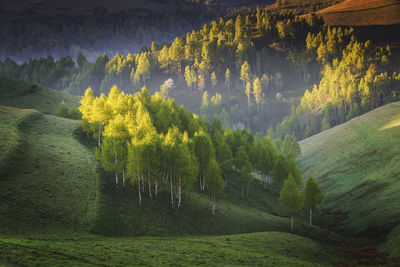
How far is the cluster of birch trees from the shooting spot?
175ft

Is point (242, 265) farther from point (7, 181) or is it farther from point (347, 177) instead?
point (347, 177)

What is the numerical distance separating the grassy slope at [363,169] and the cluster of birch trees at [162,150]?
52.7 feet

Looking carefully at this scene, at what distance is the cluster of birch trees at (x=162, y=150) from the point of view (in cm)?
5325

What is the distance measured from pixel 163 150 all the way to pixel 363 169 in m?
70.3

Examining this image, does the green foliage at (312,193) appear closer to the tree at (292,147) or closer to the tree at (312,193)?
the tree at (312,193)

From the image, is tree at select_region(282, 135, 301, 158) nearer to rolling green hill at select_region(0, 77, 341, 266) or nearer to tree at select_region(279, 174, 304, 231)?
tree at select_region(279, 174, 304, 231)

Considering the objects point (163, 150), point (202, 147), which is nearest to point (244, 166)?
point (202, 147)

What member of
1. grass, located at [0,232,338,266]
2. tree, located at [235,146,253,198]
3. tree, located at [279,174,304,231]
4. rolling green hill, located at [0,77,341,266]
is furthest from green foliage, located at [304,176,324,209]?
grass, located at [0,232,338,266]

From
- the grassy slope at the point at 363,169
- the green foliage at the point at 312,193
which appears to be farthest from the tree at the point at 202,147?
the grassy slope at the point at 363,169

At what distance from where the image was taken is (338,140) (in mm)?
124750

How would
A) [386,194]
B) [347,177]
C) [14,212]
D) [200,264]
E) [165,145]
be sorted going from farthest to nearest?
[347,177]
[386,194]
[165,145]
[14,212]
[200,264]

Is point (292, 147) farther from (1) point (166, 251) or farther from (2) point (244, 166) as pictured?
(1) point (166, 251)

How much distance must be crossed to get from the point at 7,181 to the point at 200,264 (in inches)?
1267

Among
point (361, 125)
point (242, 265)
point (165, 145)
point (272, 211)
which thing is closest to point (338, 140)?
point (361, 125)
